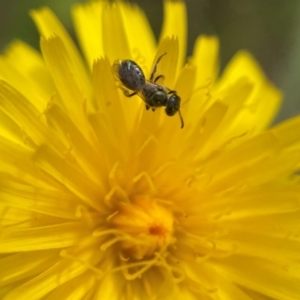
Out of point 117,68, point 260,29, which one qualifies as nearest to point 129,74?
point 117,68

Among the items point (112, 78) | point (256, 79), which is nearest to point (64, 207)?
point (112, 78)

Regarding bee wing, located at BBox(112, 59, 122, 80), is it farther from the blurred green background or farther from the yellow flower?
the blurred green background

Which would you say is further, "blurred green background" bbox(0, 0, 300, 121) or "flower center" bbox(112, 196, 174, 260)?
"blurred green background" bbox(0, 0, 300, 121)

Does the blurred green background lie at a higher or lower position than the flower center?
higher

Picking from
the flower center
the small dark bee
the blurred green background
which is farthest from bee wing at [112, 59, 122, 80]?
the blurred green background

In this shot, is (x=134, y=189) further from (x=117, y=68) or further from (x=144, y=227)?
(x=117, y=68)

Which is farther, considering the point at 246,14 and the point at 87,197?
the point at 246,14

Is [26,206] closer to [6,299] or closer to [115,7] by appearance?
[6,299]
